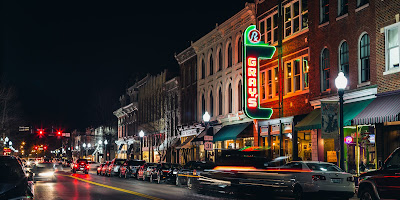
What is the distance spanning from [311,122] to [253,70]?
6250mm

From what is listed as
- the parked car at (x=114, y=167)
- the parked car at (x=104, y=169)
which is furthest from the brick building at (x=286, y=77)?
the parked car at (x=104, y=169)

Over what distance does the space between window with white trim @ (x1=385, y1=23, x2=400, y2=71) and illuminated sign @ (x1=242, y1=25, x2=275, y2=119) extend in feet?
33.4

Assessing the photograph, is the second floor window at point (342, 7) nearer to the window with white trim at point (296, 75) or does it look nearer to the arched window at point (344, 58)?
the arched window at point (344, 58)

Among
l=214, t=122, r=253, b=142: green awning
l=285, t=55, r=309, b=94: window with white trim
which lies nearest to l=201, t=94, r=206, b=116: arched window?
l=214, t=122, r=253, b=142: green awning

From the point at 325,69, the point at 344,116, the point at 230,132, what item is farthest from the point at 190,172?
the point at 230,132

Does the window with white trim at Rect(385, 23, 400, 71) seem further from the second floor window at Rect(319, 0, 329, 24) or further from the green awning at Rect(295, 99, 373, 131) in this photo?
Result: the second floor window at Rect(319, 0, 329, 24)

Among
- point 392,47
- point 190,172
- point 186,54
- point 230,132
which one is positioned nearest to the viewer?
point 392,47

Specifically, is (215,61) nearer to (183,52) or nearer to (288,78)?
(183,52)

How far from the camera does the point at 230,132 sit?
39312 mm

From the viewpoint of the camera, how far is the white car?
688 inches

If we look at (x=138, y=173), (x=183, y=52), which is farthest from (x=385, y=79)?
(x=183, y=52)

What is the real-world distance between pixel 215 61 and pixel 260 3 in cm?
905

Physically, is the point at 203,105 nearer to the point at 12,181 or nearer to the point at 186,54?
the point at 186,54

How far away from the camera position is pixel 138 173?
3744 centimetres
